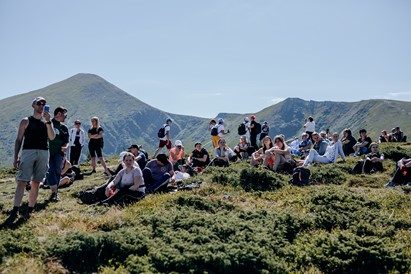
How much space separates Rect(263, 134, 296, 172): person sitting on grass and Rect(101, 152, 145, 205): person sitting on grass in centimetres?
661

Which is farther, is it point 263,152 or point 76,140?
point 76,140

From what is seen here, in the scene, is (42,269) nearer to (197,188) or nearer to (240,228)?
(240,228)

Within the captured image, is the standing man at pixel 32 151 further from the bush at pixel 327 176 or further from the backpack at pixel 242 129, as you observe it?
the backpack at pixel 242 129

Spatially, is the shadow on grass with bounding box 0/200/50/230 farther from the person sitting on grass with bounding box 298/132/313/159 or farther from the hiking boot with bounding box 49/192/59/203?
the person sitting on grass with bounding box 298/132/313/159

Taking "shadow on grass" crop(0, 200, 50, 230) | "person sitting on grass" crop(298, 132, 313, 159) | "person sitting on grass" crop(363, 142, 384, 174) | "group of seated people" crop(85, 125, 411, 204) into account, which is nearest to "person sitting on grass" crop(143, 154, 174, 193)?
"group of seated people" crop(85, 125, 411, 204)

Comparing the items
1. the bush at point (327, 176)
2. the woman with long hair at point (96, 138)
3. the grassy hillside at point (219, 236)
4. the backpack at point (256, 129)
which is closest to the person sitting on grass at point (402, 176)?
the bush at point (327, 176)

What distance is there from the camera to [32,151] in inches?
344

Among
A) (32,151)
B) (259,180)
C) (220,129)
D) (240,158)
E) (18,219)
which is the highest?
(220,129)

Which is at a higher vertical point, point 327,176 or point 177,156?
point 177,156

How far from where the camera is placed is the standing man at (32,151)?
859cm

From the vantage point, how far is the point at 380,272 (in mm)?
6957

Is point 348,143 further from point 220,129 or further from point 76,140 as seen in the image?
point 76,140

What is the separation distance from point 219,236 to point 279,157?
863 cm

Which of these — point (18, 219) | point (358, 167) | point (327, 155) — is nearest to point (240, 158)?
point (327, 155)
